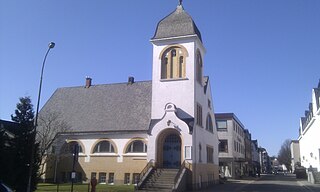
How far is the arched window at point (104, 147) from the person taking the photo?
127 feet

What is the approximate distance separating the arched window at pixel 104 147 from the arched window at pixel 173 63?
976cm

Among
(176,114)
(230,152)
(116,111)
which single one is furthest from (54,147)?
(230,152)

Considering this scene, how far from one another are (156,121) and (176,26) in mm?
10174

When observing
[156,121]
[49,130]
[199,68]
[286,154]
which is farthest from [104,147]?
[286,154]

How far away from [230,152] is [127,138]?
94.1ft

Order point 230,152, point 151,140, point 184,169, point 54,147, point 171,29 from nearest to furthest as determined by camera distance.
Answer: point 184,169 → point 151,140 → point 171,29 → point 54,147 → point 230,152

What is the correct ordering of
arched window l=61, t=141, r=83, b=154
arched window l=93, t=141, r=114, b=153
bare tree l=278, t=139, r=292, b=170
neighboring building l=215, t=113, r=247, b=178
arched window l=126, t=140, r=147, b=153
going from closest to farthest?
arched window l=126, t=140, r=147, b=153
arched window l=93, t=141, r=114, b=153
arched window l=61, t=141, r=83, b=154
neighboring building l=215, t=113, r=247, b=178
bare tree l=278, t=139, r=292, b=170

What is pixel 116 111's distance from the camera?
41.1 metres

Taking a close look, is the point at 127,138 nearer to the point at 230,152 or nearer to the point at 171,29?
the point at 171,29

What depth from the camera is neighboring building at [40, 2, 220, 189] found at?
33.4m

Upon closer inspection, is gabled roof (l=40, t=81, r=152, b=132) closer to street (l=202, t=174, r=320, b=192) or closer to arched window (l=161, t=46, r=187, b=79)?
arched window (l=161, t=46, r=187, b=79)

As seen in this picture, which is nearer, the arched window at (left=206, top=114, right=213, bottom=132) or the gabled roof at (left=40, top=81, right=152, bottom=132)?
the gabled roof at (left=40, top=81, right=152, bottom=132)

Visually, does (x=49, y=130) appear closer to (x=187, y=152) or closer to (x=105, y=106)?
(x=105, y=106)

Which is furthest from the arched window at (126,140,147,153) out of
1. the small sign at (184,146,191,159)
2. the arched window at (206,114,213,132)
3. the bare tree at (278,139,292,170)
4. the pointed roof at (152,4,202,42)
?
the bare tree at (278,139,292,170)
